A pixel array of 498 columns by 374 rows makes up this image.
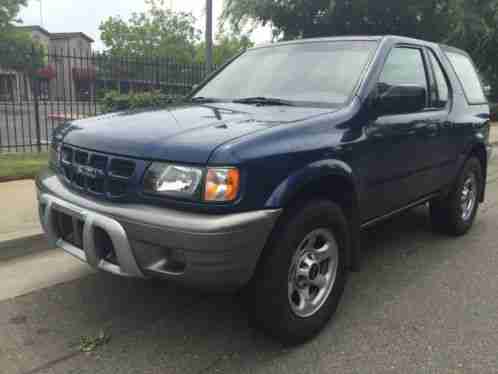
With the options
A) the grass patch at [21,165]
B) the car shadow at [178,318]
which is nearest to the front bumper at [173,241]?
the car shadow at [178,318]

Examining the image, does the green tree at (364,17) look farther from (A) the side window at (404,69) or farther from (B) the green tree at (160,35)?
(B) the green tree at (160,35)

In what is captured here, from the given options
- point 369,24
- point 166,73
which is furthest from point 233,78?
point 369,24

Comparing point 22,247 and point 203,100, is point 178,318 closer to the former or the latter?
point 203,100

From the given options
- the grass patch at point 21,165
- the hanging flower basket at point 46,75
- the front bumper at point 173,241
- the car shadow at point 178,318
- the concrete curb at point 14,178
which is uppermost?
the hanging flower basket at point 46,75

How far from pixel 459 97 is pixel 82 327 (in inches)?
148

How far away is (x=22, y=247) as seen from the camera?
13.8 ft

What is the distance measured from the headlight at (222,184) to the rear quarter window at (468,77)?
3.22 metres

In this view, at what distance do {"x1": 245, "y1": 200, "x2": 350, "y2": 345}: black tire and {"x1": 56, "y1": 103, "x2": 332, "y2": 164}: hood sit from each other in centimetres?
53

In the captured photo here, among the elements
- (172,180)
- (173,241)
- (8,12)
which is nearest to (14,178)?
(172,180)

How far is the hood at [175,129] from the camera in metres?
2.46

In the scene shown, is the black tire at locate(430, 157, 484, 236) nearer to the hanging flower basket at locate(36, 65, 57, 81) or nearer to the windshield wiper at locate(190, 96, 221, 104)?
the windshield wiper at locate(190, 96, 221, 104)

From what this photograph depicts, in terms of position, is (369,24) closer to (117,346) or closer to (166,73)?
(166,73)

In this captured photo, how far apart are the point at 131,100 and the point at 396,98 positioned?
25.3 feet

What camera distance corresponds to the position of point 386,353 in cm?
276
